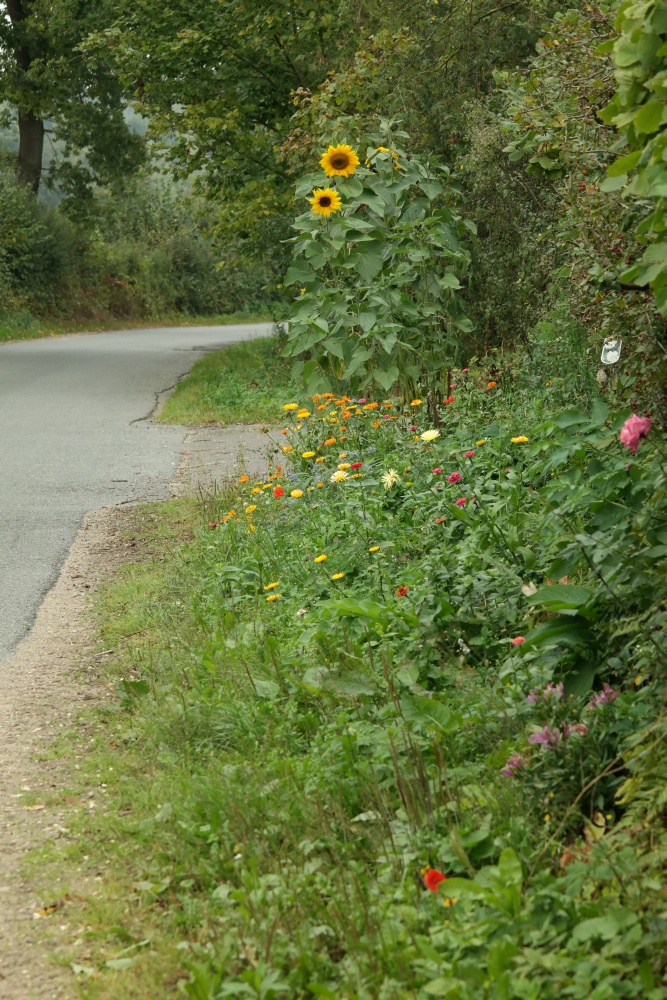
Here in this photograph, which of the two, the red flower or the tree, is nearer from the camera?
the red flower

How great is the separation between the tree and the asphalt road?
9.86 metres

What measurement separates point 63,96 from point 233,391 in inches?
691

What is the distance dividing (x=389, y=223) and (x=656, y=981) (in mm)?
6189

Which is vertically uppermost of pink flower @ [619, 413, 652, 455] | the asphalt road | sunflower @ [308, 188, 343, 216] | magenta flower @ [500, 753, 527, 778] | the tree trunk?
the tree trunk

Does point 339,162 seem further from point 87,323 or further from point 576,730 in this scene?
point 87,323

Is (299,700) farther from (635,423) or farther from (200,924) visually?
(635,423)

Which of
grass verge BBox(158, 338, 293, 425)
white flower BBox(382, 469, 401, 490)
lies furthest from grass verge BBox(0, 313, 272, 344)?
white flower BBox(382, 469, 401, 490)

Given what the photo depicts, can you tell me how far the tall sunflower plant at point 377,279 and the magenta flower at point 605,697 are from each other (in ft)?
13.3

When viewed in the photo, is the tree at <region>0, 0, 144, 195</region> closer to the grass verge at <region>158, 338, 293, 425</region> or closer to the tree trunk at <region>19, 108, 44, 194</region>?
the tree trunk at <region>19, 108, 44, 194</region>

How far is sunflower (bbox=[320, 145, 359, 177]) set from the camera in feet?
24.0

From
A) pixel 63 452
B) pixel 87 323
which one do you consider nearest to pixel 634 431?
pixel 63 452

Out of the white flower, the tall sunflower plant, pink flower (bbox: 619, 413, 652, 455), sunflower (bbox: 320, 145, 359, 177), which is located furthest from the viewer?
sunflower (bbox: 320, 145, 359, 177)

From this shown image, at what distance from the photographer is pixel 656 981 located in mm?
2137

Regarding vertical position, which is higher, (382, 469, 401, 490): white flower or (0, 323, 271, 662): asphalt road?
(382, 469, 401, 490): white flower
